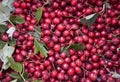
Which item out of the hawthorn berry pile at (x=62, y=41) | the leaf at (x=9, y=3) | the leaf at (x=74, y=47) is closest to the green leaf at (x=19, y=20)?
the hawthorn berry pile at (x=62, y=41)

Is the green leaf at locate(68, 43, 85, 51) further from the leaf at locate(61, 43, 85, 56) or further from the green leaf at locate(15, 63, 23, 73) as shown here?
the green leaf at locate(15, 63, 23, 73)

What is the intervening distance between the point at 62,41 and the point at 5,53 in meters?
0.24

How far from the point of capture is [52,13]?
145cm

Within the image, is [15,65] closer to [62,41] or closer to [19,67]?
[19,67]

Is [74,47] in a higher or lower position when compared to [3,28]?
lower

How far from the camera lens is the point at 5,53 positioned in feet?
4.48

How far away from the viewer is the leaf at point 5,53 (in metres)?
1.34

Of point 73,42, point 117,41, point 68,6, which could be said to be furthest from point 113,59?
point 68,6

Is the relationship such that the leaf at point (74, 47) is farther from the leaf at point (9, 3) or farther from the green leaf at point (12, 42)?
the leaf at point (9, 3)

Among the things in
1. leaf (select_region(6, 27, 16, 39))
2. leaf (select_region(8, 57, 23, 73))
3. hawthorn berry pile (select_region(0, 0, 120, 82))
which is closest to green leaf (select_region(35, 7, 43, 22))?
hawthorn berry pile (select_region(0, 0, 120, 82))

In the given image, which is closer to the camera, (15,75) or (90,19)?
(15,75)

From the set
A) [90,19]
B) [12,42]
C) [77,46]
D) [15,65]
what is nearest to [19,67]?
[15,65]

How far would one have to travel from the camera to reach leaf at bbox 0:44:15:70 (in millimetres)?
1342

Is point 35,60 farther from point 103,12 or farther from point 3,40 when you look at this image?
point 103,12
